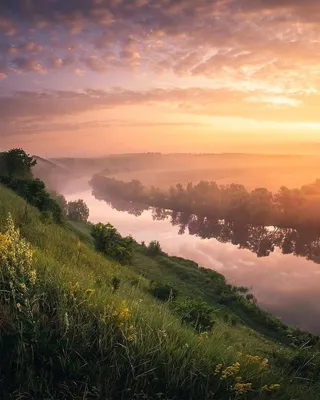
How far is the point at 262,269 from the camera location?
2707 inches

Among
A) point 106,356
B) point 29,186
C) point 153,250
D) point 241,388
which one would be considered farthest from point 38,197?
point 241,388

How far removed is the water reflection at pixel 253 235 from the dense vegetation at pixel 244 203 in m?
2.46

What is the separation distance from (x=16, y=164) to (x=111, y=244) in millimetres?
23169

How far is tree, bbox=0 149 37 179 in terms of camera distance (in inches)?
1895

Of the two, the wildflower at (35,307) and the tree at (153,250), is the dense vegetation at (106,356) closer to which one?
the wildflower at (35,307)

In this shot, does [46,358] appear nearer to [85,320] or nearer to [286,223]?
[85,320]

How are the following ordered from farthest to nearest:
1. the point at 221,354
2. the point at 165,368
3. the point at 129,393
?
the point at 221,354, the point at 165,368, the point at 129,393

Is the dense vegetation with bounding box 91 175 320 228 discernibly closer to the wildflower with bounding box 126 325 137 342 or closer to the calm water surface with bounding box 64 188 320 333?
the calm water surface with bounding box 64 188 320 333

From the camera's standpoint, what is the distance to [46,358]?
14.9 feet

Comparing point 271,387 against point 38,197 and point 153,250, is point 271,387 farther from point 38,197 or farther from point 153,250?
point 153,250

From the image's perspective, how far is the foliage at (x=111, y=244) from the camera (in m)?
31.8

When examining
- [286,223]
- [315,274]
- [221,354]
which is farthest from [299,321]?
[286,223]

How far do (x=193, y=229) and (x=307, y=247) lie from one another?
33.1 metres

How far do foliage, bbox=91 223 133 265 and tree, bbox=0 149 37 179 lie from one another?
18888 mm
